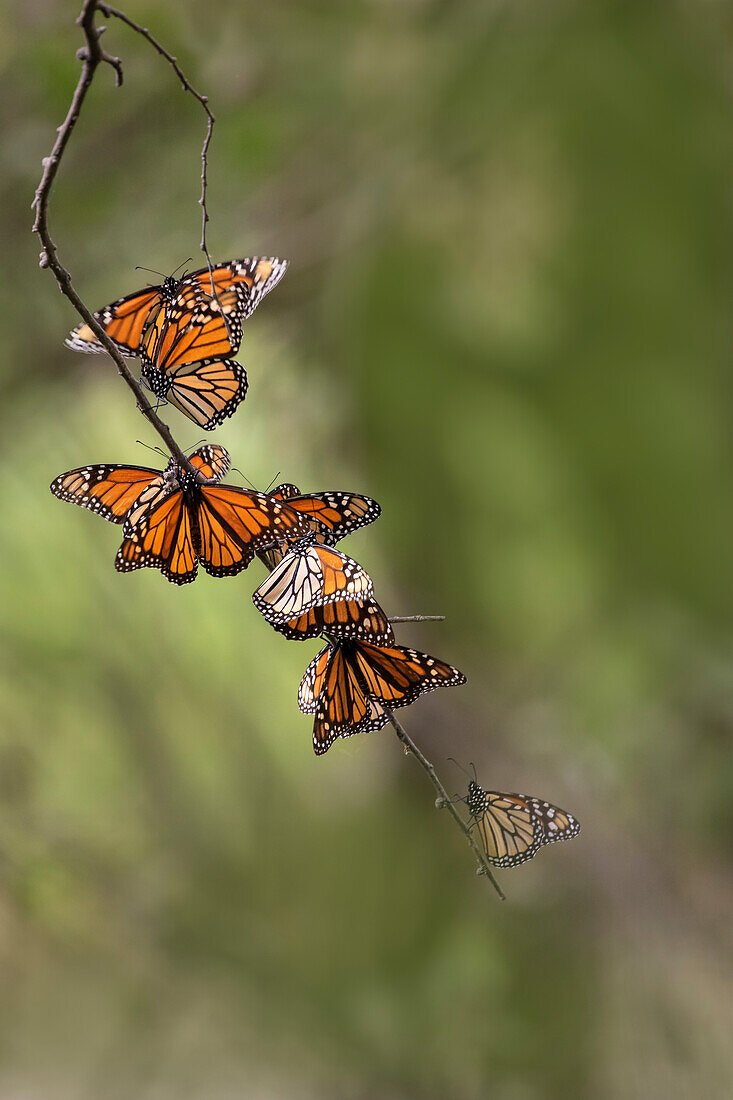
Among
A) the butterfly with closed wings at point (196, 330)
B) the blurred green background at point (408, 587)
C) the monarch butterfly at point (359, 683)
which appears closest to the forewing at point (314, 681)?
the monarch butterfly at point (359, 683)

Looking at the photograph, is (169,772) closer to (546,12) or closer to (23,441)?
(23,441)

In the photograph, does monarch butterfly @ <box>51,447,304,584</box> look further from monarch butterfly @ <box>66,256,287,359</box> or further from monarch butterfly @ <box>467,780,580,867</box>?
monarch butterfly @ <box>467,780,580,867</box>

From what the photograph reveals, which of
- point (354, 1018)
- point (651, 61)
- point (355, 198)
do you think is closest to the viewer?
point (651, 61)

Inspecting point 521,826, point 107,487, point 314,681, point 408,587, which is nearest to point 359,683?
point 314,681

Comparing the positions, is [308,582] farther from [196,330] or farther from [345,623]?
[196,330]

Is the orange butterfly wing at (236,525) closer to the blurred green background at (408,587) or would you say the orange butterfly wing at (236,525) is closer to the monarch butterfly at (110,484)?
the monarch butterfly at (110,484)

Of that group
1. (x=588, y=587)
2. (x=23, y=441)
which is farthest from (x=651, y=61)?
(x=23, y=441)

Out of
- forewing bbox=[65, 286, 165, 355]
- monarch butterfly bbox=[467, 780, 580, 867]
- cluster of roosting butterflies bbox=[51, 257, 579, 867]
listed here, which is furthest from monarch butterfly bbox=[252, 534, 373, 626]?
monarch butterfly bbox=[467, 780, 580, 867]

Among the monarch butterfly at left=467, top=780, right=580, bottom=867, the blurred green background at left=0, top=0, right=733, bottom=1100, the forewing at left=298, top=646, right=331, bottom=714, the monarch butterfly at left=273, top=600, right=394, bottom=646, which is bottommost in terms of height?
the monarch butterfly at left=273, top=600, right=394, bottom=646

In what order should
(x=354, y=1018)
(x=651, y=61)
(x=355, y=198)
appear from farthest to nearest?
(x=354, y=1018), (x=355, y=198), (x=651, y=61)
